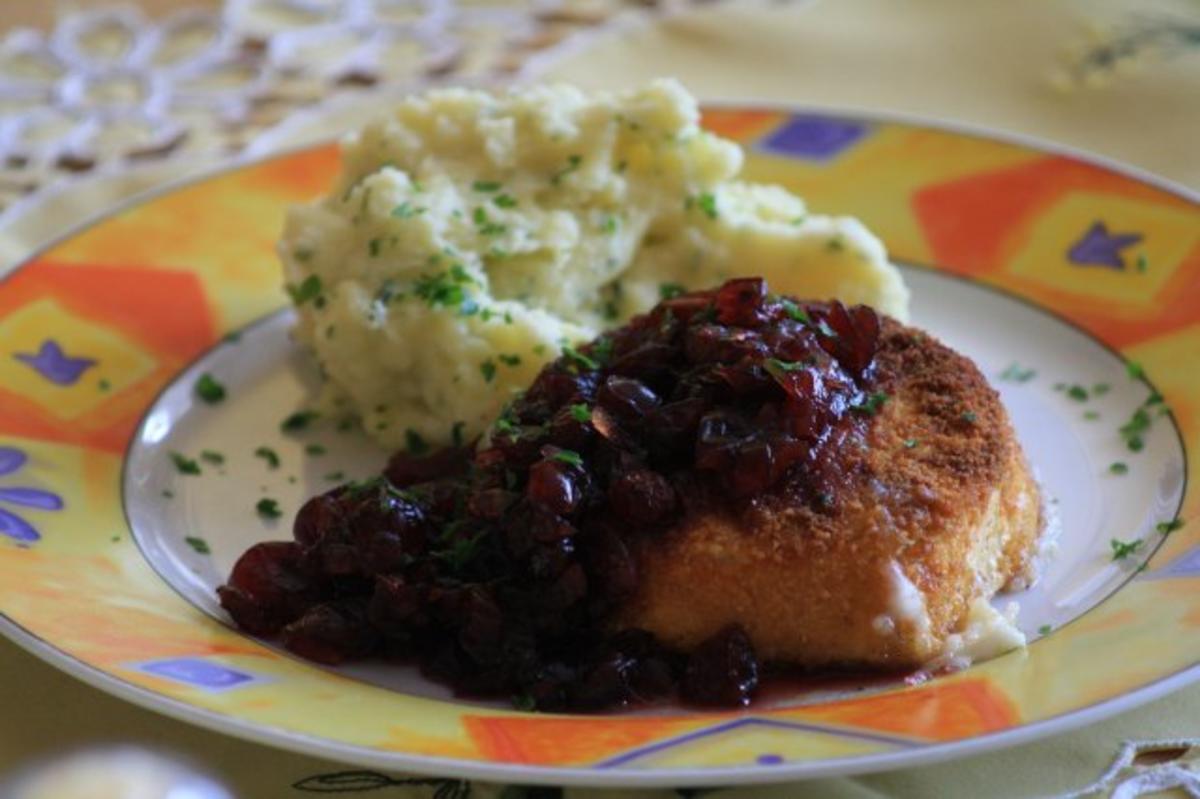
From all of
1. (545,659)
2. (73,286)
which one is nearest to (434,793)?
(545,659)

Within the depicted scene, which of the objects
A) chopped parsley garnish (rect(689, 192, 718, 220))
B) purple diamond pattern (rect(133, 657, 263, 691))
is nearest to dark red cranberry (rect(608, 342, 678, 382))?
chopped parsley garnish (rect(689, 192, 718, 220))

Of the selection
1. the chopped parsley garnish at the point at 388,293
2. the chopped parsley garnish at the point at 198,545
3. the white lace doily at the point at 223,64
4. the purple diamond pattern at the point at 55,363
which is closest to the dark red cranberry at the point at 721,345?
the chopped parsley garnish at the point at 388,293

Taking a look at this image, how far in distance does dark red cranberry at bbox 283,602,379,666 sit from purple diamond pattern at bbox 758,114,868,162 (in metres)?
3.40

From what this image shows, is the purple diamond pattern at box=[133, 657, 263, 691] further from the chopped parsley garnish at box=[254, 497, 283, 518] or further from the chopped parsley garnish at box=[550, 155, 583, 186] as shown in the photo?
the chopped parsley garnish at box=[550, 155, 583, 186]

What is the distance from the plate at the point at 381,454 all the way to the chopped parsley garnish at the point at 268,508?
4 centimetres

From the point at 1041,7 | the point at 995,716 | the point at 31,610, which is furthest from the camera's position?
the point at 1041,7

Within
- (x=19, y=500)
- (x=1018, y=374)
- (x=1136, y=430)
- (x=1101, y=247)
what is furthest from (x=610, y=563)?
(x=1101, y=247)

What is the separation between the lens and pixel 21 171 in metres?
7.15

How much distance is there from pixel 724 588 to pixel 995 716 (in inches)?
34.8

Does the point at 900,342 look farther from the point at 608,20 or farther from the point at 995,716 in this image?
the point at 608,20

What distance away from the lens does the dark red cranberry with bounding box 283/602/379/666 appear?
165 inches

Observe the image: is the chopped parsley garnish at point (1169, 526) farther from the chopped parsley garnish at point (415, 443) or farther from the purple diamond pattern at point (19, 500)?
the purple diamond pattern at point (19, 500)

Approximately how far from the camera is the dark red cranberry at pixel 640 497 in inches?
165

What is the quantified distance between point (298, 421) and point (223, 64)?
3111mm
